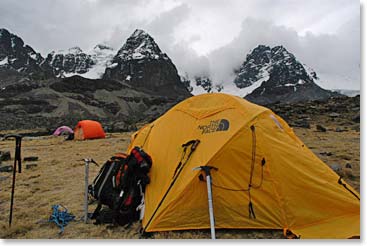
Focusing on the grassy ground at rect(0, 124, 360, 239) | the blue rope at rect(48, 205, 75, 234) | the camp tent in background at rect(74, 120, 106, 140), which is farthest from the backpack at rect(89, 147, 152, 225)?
the camp tent in background at rect(74, 120, 106, 140)

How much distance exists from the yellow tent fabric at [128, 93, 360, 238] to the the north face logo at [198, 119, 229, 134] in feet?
0.07

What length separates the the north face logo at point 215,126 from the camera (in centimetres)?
558

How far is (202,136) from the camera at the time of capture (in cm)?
573

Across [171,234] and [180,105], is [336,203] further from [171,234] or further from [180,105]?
[180,105]

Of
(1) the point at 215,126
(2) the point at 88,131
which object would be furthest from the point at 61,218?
(2) the point at 88,131

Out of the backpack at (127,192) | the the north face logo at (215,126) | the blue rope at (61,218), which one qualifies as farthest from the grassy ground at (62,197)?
the the north face logo at (215,126)

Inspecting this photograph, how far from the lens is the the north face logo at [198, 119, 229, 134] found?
5.58 m

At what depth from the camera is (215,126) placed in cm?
569

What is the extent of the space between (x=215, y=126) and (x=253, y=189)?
135 cm

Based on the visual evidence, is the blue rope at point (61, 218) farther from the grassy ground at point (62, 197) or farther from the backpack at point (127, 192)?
the backpack at point (127, 192)

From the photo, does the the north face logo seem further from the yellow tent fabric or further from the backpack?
the backpack

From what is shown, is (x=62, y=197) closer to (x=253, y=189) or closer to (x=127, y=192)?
(x=127, y=192)

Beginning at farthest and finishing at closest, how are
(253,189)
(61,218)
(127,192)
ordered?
(61,218), (127,192), (253,189)

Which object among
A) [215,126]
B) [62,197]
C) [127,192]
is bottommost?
[62,197]
